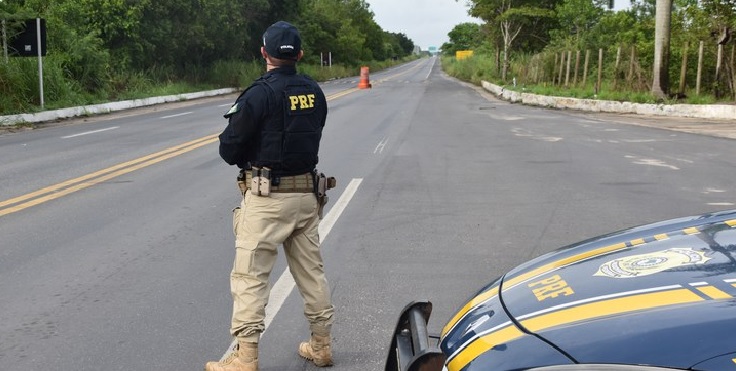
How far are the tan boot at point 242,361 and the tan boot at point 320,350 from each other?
1.16ft

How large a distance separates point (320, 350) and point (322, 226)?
3410 millimetres

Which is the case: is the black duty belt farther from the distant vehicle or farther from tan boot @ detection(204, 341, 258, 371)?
the distant vehicle

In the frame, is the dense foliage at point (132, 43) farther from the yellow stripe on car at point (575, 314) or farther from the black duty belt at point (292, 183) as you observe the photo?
the yellow stripe on car at point (575, 314)

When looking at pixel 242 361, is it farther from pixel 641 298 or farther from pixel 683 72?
pixel 683 72

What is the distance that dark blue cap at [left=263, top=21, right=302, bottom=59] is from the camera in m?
3.81

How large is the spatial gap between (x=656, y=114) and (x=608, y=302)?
21213 millimetres

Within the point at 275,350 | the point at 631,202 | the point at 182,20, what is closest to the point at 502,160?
the point at 631,202

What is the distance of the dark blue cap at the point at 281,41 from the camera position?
381cm

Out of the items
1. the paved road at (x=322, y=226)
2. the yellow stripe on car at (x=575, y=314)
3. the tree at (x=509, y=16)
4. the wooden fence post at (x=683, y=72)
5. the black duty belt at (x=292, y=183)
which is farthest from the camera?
the tree at (x=509, y=16)

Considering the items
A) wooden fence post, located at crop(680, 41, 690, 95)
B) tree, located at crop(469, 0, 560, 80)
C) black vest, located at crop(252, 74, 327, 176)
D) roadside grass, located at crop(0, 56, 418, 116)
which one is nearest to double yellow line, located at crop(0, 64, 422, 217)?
black vest, located at crop(252, 74, 327, 176)

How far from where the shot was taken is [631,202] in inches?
330

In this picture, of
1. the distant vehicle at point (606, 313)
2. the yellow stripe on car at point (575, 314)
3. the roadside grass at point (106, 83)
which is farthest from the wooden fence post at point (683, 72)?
the yellow stripe on car at point (575, 314)

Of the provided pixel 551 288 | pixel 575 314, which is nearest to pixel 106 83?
pixel 551 288

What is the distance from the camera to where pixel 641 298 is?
2.16 meters
